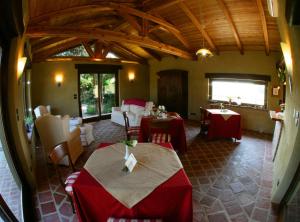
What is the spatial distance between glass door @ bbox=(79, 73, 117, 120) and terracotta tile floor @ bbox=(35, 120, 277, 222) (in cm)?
351

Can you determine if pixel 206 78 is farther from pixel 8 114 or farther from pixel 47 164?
pixel 8 114

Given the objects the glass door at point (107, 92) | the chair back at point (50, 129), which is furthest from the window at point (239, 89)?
the chair back at point (50, 129)

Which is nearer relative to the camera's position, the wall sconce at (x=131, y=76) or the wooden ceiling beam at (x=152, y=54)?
the wooden ceiling beam at (x=152, y=54)

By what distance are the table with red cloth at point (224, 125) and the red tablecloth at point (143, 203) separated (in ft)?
14.4

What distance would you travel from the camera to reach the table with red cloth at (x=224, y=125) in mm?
6438

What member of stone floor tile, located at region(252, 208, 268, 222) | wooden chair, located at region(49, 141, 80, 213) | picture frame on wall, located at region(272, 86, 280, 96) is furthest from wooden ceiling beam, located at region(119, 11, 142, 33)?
stone floor tile, located at region(252, 208, 268, 222)

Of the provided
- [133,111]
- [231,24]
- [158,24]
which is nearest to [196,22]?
[231,24]

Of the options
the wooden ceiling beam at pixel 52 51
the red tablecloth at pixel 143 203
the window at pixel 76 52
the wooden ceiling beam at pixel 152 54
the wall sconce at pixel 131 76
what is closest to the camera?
the red tablecloth at pixel 143 203

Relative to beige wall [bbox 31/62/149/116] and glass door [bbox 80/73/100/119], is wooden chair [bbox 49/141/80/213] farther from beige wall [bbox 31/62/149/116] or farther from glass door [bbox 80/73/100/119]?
glass door [bbox 80/73/100/119]

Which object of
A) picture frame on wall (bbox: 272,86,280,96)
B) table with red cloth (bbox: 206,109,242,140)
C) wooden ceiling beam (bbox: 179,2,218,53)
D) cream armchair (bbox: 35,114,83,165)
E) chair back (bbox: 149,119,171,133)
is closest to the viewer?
chair back (bbox: 149,119,171,133)

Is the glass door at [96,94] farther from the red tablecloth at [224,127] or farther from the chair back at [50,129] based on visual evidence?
the red tablecloth at [224,127]

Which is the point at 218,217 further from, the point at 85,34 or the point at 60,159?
the point at 85,34

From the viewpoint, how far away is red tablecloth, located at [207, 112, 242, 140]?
644 centimetres

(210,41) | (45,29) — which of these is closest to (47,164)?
(45,29)
